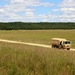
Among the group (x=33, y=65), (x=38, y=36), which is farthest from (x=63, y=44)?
(x=38, y=36)

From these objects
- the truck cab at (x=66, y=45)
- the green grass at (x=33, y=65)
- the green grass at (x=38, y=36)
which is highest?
the green grass at (x=33, y=65)

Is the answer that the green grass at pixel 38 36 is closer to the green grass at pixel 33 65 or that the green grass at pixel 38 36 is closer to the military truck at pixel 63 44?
the military truck at pixel 63 44

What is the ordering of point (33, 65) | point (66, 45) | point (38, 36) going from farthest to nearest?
point (38, 36) < point (66, 45) < point (33, 65)

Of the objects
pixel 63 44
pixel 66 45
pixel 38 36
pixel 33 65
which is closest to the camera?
pixel 33 65

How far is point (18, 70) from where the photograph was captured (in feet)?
26.8

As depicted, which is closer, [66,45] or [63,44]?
[66,45]


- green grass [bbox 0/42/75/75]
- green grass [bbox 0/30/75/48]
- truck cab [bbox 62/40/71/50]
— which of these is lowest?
green grass [bbox 0/30/75/48]

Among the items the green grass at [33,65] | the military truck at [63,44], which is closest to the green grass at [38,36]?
the military truck at [63,44]

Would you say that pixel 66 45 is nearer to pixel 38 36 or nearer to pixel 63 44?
pixel 63 44

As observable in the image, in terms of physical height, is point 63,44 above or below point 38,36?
above

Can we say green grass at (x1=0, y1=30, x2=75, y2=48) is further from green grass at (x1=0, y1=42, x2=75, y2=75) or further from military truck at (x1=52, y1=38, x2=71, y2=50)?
green grass at (x1=0, y1=42, x2=75, y2=75)

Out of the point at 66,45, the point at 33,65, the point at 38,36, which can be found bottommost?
the point at 38,36

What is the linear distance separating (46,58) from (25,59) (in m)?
0.67

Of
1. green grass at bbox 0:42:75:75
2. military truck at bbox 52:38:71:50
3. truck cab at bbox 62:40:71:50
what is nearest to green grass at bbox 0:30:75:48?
military truck at bbox 52:38:71:50
